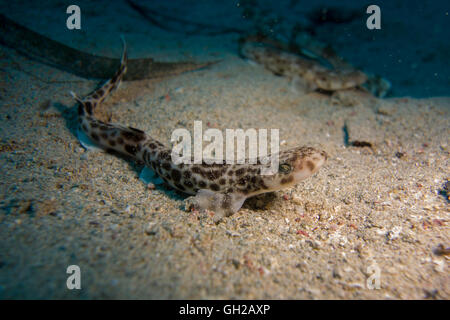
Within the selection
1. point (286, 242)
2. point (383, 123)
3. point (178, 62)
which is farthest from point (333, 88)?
point (286, 242)

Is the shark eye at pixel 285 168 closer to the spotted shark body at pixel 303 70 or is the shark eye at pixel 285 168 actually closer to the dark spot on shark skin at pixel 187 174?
the dark spot on shark skin at pixel 187 174

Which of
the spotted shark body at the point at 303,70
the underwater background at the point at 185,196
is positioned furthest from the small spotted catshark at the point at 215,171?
the spotted shark body at the point at 303,70

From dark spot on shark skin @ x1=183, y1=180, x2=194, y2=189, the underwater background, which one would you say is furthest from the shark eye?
dark spot on shark skin @ x1=183, y1=180, x2=194, y2=189

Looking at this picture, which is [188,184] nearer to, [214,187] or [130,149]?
[214,187]

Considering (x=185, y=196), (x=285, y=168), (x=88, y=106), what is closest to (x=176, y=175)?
(x=185, y=196)
